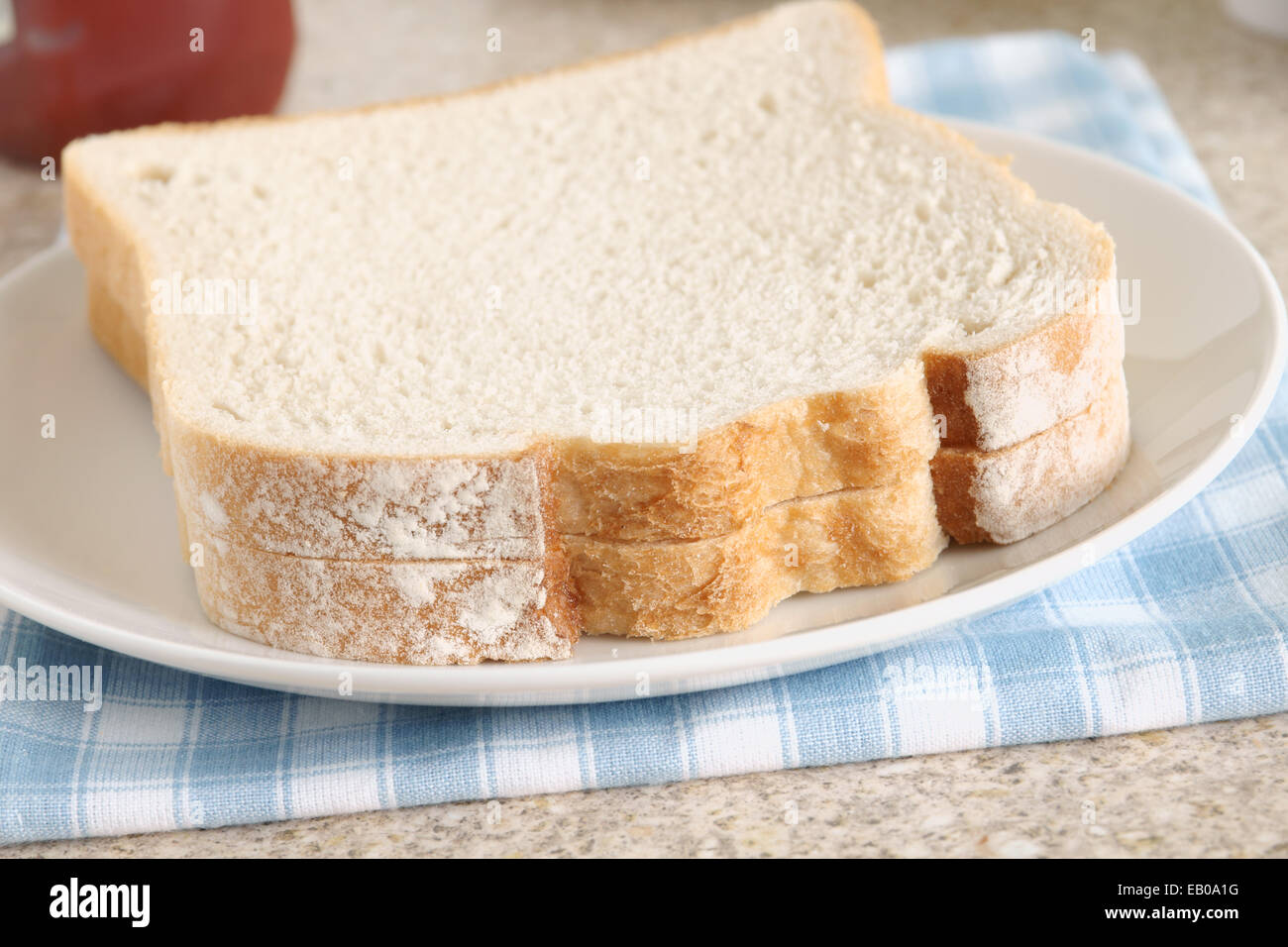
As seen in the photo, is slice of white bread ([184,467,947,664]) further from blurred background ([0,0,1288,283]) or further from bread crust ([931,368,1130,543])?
blurred background ([0,0,1288,283])

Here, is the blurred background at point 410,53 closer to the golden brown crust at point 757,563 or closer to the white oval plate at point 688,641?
the white oval plate at point 688,641

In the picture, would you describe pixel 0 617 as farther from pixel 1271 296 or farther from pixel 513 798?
pixel 1271 296

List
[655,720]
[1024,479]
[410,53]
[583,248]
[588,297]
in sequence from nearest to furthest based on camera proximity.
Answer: [655,720] → [1024,479] → [588,297] → [583,248] → [410,53]

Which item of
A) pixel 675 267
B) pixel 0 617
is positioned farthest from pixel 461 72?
pixel 0 617

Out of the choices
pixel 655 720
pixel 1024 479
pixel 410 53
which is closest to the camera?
pixel 655 720

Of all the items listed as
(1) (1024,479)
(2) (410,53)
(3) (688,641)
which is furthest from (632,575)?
(2) (410,53)

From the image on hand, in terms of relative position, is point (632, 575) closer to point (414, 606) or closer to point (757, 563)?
point (757, 563)

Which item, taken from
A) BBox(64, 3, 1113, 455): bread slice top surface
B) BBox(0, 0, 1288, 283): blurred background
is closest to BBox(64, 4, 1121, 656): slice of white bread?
BBox(64, 3, 1113, 455): bread slice top surface

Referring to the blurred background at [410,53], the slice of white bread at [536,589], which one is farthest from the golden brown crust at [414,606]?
the blurred background at [410,53]
